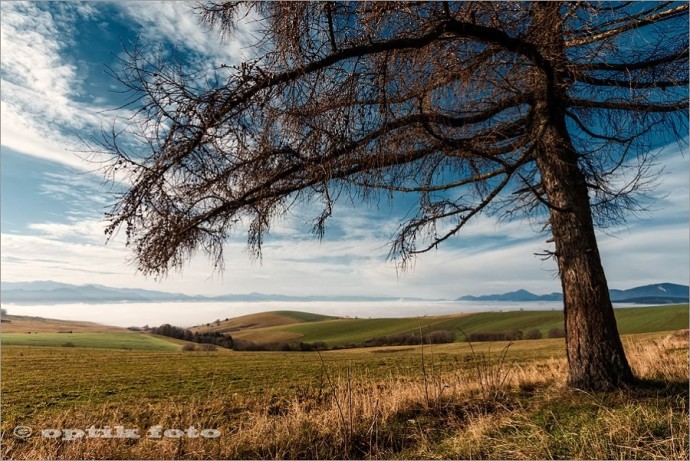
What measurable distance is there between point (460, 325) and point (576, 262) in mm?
56724

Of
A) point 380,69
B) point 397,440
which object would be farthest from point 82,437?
point 380,69

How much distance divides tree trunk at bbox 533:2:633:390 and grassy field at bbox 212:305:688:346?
1803 inches

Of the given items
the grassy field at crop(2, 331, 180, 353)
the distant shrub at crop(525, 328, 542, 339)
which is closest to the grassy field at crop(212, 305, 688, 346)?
the distant shrub at crop(525, 328, 542, 339)

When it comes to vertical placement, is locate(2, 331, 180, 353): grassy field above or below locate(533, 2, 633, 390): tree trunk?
below

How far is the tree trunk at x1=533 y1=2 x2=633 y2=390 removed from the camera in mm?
5789

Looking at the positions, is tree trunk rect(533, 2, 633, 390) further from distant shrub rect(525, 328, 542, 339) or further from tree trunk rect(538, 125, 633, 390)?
distant shrub rect(525, 328, 542, 339)

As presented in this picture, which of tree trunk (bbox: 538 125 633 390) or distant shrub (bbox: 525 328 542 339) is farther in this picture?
distant shrub (bbox: 525 328 542 339)

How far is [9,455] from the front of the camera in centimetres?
416

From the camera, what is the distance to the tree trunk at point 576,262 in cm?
579

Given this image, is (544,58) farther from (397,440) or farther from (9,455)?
(9,455)

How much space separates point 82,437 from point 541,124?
21.9 feet

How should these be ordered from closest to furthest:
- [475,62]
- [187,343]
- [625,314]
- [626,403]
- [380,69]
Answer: [380,69] < [626,403] < [475,62] < [187,343] < [625,314]

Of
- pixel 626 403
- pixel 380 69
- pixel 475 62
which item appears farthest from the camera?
pixel 475 62

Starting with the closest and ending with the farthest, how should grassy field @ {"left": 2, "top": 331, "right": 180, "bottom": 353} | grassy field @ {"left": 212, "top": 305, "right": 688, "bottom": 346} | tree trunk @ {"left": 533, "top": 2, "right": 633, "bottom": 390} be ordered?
tree trunk @ {"left": 533, "top": 2, "right": 633, "bottom": 390} < grassy field @ {"left": 2, "top": 331, "right": 180, "bottom": 353} < grassy field @ {"left": 212, "top": 305, "right": 688, "bottom": 346}
